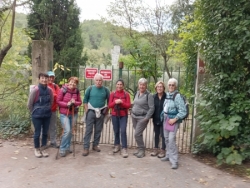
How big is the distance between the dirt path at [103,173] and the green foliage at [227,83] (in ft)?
1.98

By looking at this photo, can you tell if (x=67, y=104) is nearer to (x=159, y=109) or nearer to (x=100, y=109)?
(x=100, y=109)

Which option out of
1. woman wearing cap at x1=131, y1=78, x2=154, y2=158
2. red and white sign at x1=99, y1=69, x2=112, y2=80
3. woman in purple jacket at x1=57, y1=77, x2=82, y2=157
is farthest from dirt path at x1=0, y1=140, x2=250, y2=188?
red and white sign at x1=99, y1=69, x2=112, y2=80

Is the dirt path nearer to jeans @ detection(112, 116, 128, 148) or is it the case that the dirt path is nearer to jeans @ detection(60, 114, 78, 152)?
jeans @ detection(60, 114, 78, 152)

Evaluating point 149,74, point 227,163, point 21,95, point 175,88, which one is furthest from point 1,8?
point 227,163

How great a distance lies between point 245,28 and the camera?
14.5ft

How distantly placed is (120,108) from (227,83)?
2.10 m

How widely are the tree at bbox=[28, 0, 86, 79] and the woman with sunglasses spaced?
917cm

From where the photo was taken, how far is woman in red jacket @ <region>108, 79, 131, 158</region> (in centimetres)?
525

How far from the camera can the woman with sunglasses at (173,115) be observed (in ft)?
15.5

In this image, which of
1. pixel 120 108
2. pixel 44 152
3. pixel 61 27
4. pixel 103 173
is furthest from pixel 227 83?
pixel 61 27

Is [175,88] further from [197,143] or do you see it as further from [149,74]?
[149,74]

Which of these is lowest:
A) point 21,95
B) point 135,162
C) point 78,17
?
point 135,162

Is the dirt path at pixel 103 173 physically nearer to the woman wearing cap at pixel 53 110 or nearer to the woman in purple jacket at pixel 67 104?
the woman wearing cap at pixel 53 110

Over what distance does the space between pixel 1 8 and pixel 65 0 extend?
274 inches
